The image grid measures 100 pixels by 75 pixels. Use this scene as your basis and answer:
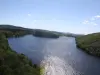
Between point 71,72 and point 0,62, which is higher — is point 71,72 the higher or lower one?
the lower one

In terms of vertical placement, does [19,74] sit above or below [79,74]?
above

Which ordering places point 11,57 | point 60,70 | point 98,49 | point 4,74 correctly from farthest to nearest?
point 98,49 < point 60,70 < point 11,57 < point 4,74

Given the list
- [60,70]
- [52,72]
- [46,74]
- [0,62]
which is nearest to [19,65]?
[0,62]

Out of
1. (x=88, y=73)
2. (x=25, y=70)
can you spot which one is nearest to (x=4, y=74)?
(x=25, y=70)

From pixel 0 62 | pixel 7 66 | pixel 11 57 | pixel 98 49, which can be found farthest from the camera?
pixel 98 49

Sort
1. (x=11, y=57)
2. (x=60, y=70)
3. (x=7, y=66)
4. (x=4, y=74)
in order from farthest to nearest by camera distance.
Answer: (x=60, y=70)
(x=11, y=57)
(x=7, y=66)
(x=4, y=74)

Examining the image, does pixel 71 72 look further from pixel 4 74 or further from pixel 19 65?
pixel 4 74

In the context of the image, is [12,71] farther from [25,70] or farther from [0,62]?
[0,62]

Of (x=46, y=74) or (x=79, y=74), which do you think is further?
(x=79, y=74)

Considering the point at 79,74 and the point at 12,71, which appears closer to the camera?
the point at 12,71

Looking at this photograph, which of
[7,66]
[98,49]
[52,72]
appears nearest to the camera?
[7,66]
